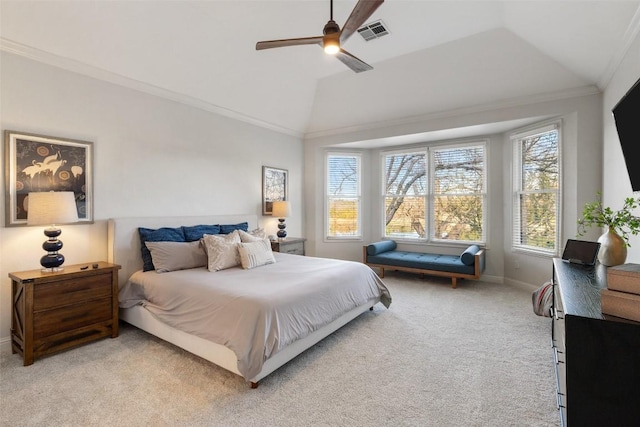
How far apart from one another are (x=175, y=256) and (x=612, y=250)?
153 inches

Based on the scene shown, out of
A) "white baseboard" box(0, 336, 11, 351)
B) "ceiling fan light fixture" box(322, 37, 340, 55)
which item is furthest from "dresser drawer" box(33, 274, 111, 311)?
"ceiling fan light fixture" box(322, 37, 340, 55)

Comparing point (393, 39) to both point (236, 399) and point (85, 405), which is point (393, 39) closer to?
point (236, 399)

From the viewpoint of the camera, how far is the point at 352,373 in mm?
2443

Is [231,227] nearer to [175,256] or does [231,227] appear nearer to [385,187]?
[175,256]

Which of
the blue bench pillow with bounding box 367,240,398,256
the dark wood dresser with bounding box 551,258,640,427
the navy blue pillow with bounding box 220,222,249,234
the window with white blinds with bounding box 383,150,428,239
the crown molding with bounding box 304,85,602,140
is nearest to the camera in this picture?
the dark wood dresser with bounding box 551,258,640,427

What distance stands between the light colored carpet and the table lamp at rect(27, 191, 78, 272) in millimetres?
863

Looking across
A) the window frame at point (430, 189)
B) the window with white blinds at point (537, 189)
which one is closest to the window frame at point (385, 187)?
the window frame at point (430, 189)

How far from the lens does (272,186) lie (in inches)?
221

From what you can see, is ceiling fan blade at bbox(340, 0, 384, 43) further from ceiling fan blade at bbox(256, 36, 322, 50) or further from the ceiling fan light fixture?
ceiling fan blade at bbox(256, 36, 322, 50)

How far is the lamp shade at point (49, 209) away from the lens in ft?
8.57

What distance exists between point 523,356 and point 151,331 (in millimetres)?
3509

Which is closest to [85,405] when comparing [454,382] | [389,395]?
[389,395]

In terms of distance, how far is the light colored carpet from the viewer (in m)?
1.95

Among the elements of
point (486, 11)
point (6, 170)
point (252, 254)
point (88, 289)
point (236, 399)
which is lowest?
point (236, 399)
